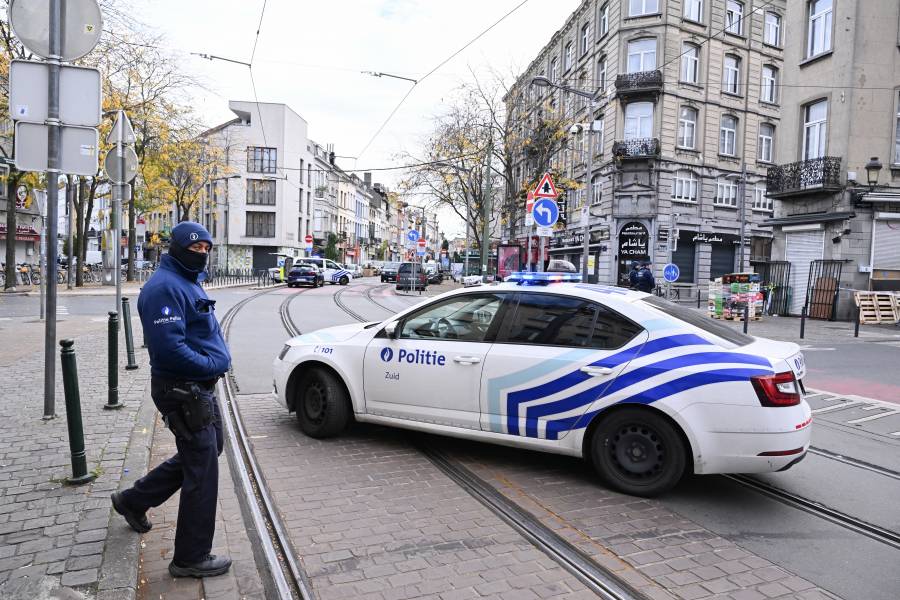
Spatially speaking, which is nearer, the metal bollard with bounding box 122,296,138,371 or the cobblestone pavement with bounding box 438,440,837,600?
the cobblestone pavement with bounding box 438,440,837,600

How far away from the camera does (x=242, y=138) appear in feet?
193

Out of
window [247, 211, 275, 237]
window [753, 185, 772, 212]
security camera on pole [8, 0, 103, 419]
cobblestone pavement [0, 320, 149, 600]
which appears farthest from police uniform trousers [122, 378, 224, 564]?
window [247, 211, 275, 237]

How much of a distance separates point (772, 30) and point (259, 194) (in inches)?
1745

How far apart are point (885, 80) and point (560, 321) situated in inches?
871

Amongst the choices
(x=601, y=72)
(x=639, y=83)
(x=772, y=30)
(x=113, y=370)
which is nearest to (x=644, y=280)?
(x=113, y=370)

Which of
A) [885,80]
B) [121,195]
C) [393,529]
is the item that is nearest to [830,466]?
[393,529]

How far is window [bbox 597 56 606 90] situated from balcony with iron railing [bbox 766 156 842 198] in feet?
39.7

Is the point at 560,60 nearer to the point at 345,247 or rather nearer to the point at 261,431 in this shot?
the point at 261,431

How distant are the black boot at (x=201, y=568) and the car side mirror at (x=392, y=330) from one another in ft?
8.41

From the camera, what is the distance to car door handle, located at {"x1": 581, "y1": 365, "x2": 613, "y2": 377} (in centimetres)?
470

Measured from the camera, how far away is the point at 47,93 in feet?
17.9

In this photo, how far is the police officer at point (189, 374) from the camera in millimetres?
3271

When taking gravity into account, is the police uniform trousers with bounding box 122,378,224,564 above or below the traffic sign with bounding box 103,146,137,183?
below

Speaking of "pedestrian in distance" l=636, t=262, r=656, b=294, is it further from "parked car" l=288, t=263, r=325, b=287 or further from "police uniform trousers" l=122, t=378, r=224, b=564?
"parked car" l=288, t=263, r=325, b=287
